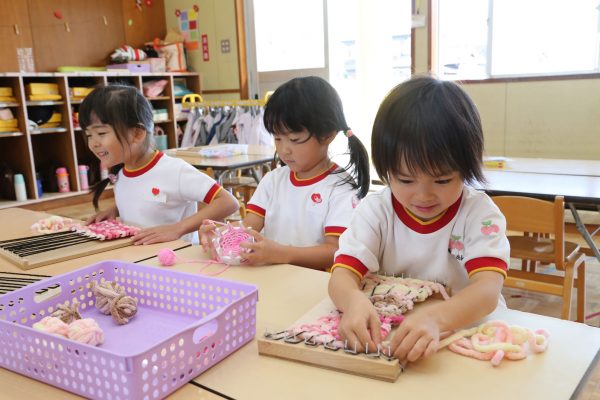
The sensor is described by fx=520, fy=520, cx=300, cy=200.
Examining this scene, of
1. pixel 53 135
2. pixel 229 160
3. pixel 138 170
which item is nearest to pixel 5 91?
pixel 53 135

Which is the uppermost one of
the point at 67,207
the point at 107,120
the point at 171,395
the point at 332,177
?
the point at 107,120

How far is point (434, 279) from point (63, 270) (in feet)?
2.95

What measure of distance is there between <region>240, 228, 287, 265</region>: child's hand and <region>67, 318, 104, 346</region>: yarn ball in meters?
0.45

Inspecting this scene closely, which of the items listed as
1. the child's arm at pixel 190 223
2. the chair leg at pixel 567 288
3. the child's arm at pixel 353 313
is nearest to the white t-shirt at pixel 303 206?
the child's arm at pixel 190 223

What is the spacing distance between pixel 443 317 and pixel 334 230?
68cm

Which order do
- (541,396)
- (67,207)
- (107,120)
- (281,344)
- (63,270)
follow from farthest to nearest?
(67,207) < (107,120) < (63,270) < (281,344) < (541,396)

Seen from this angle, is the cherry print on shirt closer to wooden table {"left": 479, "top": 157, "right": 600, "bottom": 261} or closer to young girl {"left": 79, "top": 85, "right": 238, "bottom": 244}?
wooden table {"left": 479, "top": 157, "right": 600, "bottom": 261}

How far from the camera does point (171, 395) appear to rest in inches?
28.7

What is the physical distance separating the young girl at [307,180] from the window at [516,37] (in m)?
2.78

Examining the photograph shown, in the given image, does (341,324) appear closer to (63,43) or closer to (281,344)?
(281,344)

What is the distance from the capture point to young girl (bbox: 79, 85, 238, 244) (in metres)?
1.81

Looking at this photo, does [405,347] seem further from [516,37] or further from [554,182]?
[516,37]

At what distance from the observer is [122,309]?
99cm

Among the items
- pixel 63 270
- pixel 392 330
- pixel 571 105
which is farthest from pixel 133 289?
pixel 571 105
